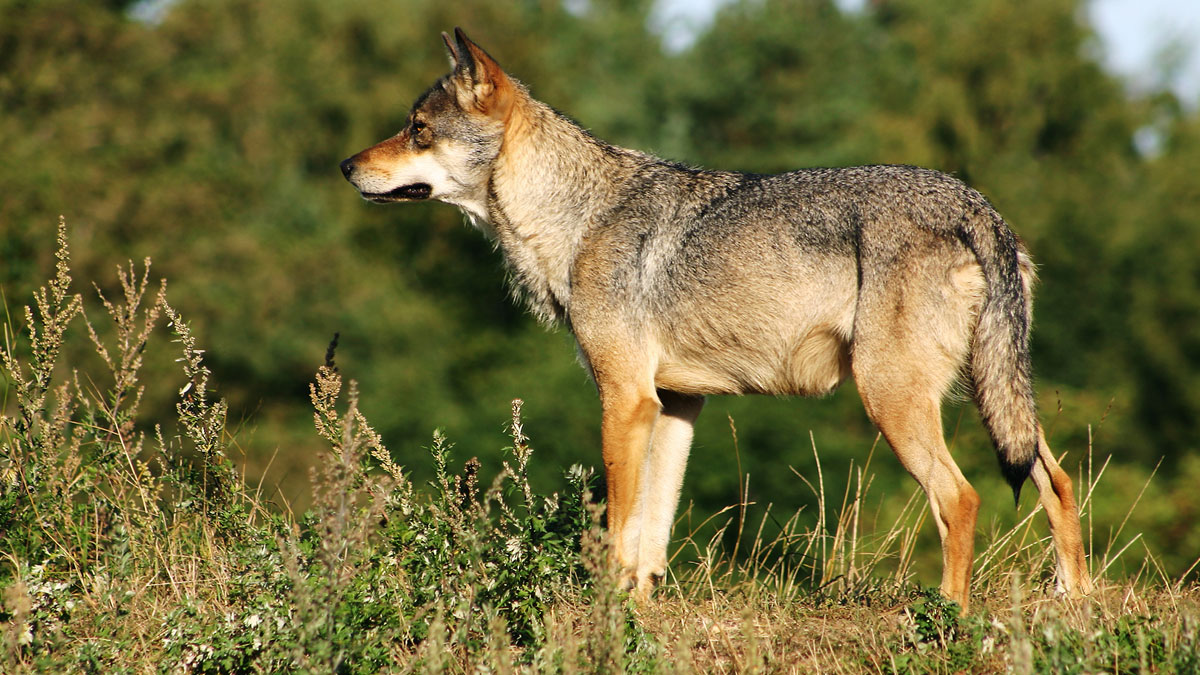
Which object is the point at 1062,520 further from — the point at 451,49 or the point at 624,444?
the point at 451,49

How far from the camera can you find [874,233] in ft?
18.6

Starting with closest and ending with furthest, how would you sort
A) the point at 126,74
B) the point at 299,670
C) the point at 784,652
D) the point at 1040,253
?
1. the point at 299,670
2. the point at 784,652
3. the point at 126,74
4. the point at 1040,253

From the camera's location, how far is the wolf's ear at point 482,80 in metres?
6.78

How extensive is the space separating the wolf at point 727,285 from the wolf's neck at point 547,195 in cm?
1

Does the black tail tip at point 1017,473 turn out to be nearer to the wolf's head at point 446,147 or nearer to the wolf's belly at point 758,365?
the wolf's belly at point 758,365

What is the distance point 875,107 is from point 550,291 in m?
34.9

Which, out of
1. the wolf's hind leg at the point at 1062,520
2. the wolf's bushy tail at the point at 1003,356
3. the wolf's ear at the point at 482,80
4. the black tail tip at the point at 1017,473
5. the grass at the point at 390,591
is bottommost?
the grass at the point at 390,591

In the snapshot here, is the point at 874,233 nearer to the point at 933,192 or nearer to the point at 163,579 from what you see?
the point at 933,192

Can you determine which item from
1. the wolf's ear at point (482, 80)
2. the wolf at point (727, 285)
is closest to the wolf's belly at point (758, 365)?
the wolf at point (727, 285)

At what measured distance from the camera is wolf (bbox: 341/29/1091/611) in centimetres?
554

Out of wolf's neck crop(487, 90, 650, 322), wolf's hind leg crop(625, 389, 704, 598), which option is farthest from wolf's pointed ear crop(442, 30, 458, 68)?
wolf's hind leg crop(625, 389, 704, 598)

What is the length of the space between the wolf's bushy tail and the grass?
0.76m

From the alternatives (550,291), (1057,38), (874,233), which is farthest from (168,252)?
(1057,38)

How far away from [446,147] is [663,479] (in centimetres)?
237
